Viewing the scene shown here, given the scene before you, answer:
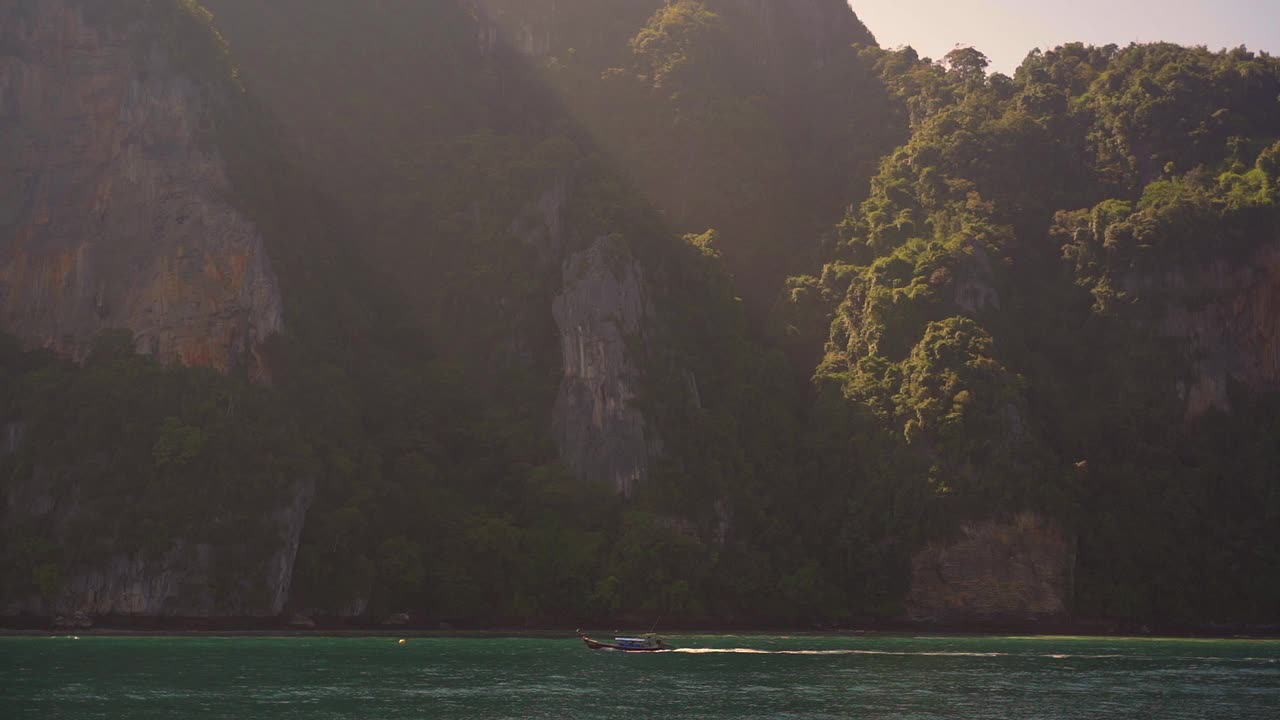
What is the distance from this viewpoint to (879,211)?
395 ft

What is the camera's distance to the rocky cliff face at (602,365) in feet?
332

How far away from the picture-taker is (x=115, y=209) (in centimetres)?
10125

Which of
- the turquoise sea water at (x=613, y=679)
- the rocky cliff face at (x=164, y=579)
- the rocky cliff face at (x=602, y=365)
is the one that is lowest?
the turquoise sea water at (x=613, y=679)

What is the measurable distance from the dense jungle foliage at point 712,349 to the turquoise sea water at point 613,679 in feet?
45.7

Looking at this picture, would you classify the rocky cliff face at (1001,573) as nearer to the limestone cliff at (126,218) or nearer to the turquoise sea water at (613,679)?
the turquoise sea water at (613,679)

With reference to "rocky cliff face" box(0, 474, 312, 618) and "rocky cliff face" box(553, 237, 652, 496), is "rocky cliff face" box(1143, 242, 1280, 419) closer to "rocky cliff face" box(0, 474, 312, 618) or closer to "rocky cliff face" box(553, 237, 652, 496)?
"rocky cliff face" box(553, 237, 652, 496)

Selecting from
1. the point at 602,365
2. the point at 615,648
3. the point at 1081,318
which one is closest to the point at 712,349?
the point at 602,365

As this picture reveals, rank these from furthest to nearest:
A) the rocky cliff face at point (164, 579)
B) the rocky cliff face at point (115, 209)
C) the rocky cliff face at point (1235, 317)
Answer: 1. the rocky cliff face at point (1235, 317)
2. the rocky cliff face at point (115, 209)
3. the rocky cliff face at point (164, 579)

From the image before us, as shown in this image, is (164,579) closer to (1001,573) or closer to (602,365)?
(602,365)

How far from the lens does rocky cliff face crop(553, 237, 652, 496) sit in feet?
332

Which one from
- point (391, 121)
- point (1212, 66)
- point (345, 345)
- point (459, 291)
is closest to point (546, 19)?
point (391, 121)

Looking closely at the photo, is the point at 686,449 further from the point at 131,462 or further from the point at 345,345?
the point at 131,462

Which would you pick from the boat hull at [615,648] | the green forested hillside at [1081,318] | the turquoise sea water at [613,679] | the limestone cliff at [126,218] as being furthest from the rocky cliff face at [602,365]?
the boat hull at [615,648]

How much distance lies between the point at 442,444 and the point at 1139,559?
46082 millimetres
